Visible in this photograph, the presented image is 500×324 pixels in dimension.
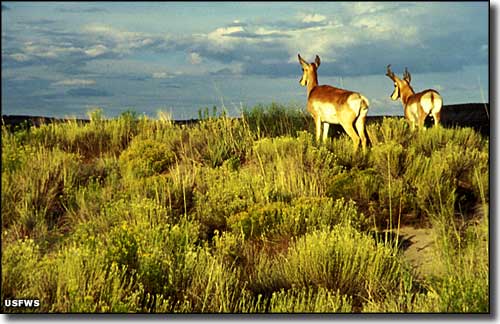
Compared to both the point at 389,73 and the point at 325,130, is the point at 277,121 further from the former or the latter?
the point at 389,73

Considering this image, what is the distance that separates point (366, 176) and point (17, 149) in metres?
3.05

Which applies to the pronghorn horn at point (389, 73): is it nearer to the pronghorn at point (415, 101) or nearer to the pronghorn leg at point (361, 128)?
the pronghorn at point (415, 101)

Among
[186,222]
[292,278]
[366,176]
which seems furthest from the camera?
[366,176]

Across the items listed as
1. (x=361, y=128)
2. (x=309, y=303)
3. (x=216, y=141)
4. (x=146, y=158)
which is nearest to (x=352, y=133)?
(x=361, y=128)

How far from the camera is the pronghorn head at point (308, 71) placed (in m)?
6.56

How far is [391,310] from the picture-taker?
5.56 m

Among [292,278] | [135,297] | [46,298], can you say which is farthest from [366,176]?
[46,298]

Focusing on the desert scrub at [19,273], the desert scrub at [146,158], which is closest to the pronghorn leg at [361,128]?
the desert scrub at [146,158]

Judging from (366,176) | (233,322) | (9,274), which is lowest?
(233,322)

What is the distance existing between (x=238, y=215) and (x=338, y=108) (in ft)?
5.93

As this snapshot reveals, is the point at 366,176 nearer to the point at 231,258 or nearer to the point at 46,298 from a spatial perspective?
the point at 231,258

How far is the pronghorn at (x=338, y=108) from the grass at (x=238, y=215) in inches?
6.0

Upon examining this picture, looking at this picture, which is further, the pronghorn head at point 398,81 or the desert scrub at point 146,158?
the desert scrub at point 146,158

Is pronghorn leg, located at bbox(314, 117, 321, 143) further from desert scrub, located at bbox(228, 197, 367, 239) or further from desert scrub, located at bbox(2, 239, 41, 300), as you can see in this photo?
desert scrub, located at bbox(2, 239, 41, 300)
